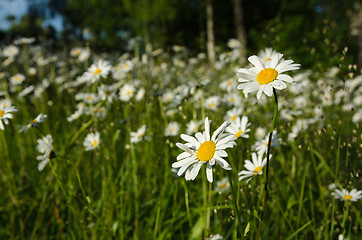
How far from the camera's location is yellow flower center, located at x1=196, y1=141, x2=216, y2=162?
2.93 feet

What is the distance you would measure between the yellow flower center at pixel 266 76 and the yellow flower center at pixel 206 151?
0.23m

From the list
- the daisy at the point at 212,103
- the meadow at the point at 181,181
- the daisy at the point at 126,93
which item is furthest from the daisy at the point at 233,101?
the daisy at the point at 126,93

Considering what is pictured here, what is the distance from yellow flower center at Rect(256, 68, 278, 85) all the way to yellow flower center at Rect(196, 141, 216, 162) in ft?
0.74

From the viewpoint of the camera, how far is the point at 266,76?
0.90 metres

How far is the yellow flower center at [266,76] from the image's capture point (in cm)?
90

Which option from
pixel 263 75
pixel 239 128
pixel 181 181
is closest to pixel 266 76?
pixel 263 75

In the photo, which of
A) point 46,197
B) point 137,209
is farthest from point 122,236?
point 46,197

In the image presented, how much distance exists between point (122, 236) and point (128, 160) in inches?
24.8

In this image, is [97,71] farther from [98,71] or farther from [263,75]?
[263,75]

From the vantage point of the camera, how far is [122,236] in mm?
1548

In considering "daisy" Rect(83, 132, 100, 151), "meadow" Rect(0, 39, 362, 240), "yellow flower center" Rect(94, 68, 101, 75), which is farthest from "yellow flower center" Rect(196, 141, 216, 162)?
"yellow flower center" Rect(94, 68, 101, 75)

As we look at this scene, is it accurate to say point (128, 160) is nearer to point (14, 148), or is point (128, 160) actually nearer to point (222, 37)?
point (14, 148)

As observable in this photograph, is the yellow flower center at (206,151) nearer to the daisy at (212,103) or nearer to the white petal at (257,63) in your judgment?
the white petal at (257,63)

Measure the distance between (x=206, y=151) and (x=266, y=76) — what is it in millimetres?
272
